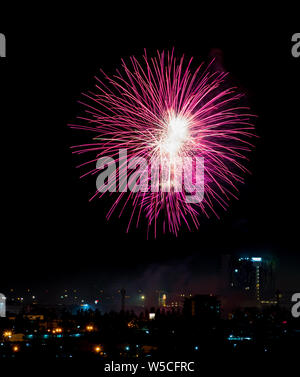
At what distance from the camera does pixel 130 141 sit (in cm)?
2316

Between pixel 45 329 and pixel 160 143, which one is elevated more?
pixel 160 143

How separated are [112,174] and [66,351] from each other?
26.4 metres
